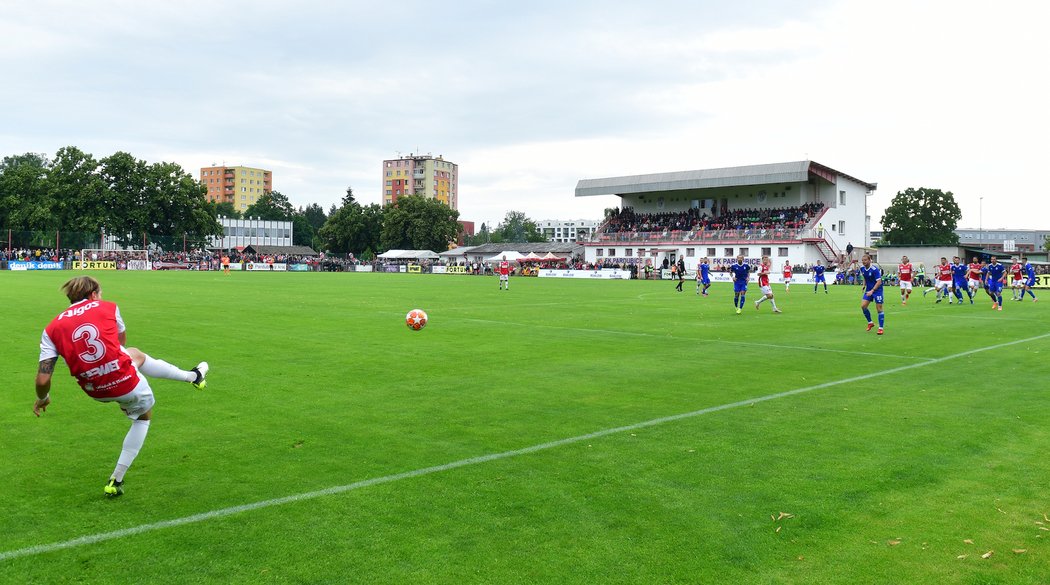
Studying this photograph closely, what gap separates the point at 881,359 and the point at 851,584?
1127cm

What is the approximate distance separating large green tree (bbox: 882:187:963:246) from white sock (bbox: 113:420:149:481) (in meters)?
114

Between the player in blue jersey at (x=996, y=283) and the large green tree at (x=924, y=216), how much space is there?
264 feet

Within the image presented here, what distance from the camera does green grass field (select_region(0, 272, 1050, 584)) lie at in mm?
5094

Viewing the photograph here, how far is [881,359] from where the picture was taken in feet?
49.2

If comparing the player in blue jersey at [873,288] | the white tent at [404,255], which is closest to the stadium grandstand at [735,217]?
the white tent at [404,255]

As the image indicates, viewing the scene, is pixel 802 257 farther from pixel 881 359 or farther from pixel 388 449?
pixel 388 449

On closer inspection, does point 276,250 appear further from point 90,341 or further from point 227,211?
point 90,341

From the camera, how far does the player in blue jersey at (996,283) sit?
3077 centimetres

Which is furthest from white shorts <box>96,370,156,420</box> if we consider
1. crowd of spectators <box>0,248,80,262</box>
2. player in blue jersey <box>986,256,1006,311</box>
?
crowd of spectators <box>0,248,80,262</box>

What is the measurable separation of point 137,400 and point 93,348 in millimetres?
578

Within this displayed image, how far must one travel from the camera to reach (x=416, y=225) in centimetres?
11206

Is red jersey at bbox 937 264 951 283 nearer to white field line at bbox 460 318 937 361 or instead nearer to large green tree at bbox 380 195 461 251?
white field line at bbox 460 318 937 361

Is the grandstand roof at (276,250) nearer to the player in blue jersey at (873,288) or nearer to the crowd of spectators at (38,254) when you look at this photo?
the crowd of spectators at (38,254)

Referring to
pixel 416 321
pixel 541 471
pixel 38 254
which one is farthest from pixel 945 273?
pixel 38 254
